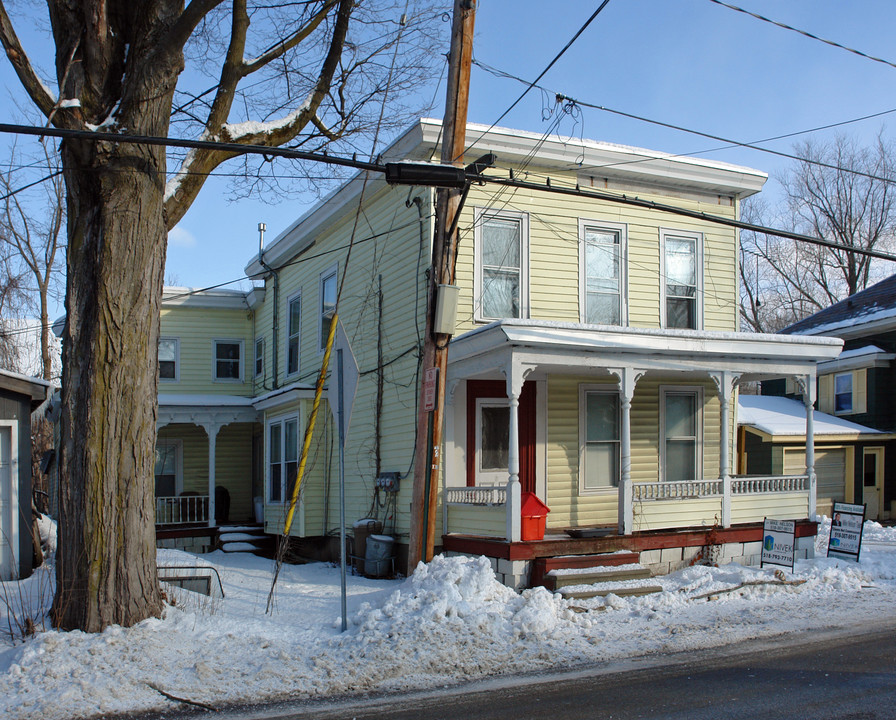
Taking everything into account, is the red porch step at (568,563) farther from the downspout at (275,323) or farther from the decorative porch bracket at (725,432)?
the downspout at (275,323)

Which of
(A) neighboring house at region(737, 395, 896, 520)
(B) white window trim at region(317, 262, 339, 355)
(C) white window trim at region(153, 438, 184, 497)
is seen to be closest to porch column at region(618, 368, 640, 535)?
(B) white window trim at region(317, 262, 339, 355)

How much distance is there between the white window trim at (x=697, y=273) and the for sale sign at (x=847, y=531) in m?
4.26

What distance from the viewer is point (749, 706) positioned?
657 cm

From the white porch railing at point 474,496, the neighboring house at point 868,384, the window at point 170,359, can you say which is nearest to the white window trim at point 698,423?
the white porch railing at point 474,496

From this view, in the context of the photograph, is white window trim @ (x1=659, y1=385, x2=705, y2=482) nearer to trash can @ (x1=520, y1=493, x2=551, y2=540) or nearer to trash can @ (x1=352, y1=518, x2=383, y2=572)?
trash can @ (x1=520, y1=493, x2=551, y2=540)

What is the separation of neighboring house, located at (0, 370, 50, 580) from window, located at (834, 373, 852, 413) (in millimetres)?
21407

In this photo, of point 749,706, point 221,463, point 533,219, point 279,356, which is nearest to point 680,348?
point 533,219

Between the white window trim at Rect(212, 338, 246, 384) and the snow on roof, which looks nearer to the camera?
the snow on roof

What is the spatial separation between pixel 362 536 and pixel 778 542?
22.3ft

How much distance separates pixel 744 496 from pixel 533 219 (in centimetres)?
591

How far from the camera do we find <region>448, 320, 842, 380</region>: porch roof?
39.5 ft

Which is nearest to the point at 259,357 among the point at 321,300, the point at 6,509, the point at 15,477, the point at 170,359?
the point at 170,359

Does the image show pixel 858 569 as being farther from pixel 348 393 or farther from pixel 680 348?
pixel 348 393

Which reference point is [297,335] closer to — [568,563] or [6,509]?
[6,509]
